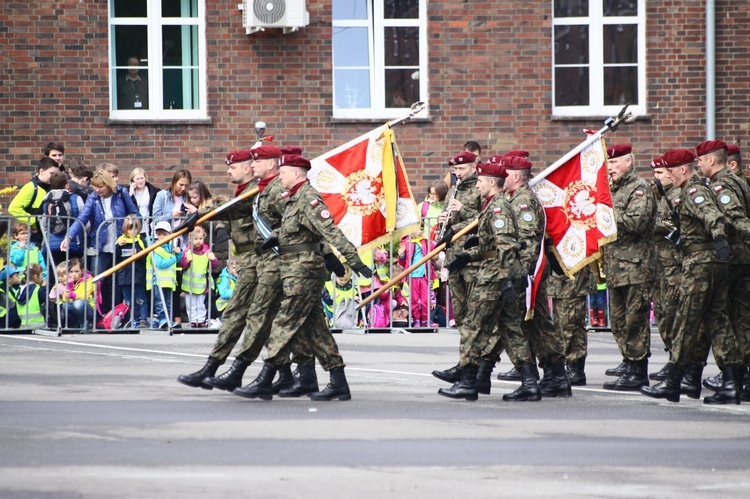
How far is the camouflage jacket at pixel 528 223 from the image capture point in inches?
435

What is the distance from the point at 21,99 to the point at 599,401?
11014 mm

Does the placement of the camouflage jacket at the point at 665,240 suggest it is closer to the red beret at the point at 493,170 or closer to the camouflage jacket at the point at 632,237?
the camouflage jacket at the point at 632,237


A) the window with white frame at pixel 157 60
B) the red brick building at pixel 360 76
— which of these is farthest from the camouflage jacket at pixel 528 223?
the window with white frame at pixel 157 60

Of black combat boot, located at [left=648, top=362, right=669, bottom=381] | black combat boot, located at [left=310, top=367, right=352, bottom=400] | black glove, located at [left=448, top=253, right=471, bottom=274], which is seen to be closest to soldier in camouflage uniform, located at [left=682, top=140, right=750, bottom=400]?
black combat boot, located at [left=648, top=362, right=669, bottom=381]

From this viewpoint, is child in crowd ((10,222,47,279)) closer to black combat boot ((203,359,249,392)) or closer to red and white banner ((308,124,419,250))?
red and white banner ((308,124,419,250))

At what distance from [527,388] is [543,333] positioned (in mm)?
592

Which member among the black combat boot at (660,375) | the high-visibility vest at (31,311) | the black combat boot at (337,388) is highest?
the high-visibility vest at (31,311)

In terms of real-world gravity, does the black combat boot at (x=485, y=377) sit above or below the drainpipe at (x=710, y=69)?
below

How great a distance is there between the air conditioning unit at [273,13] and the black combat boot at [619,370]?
8.32 m

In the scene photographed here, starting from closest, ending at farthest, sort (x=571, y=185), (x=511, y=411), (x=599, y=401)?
(x=511, y=411), (x=599, y=401), (x=571, y=185)

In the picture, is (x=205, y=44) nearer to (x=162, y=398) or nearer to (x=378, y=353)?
(x=378, y=353)

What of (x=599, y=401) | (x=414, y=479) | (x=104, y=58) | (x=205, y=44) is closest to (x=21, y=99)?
(x=104, y=58)

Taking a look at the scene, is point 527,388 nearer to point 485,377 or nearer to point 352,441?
point 485,377

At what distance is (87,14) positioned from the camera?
1952 centimetres
